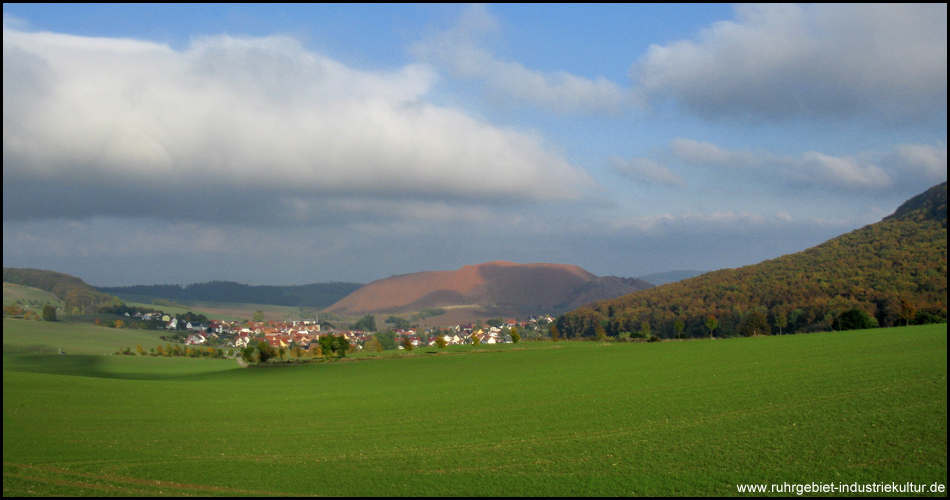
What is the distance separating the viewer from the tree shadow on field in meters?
54.0

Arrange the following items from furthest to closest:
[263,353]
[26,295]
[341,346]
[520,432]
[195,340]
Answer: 1. [26,295]
2. [195,340]
3. [341,346]
4. [263,353]
5. [520,432]

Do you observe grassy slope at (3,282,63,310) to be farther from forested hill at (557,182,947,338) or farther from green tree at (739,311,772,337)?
green tree at (739,311,772,337)

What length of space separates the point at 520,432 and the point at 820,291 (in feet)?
250

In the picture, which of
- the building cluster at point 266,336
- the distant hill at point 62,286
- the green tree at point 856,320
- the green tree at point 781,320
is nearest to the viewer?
the green tree at point 856,320

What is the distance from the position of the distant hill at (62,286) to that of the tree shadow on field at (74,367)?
93.4m

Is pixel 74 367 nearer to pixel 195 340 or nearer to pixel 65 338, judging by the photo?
pixel 65 338

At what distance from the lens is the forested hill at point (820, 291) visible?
69500 millimetres

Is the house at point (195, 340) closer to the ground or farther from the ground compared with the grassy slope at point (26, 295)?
closer to the ground

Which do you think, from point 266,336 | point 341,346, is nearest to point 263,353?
point 341,346

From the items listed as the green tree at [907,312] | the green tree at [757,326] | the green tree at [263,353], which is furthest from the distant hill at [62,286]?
the green tree at [907,312]

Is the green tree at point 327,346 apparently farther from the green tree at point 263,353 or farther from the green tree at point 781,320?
the green tree at point 781,320

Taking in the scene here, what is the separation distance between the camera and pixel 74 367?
59969 mm

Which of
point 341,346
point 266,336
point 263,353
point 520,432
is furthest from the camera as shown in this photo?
point 266,336

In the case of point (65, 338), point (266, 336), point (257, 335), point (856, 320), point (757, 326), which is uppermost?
point (856, 320)
